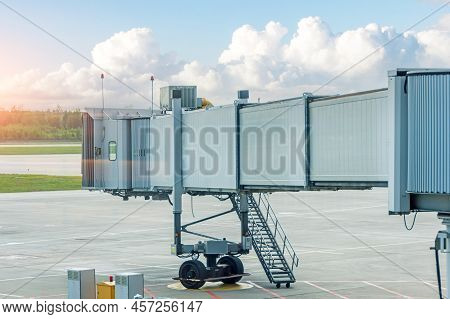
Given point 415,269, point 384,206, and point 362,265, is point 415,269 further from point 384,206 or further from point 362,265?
point 384,206

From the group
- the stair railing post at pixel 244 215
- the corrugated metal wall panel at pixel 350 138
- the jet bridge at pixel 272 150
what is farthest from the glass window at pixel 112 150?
the corrugated metal wall panel at pixel 350 138

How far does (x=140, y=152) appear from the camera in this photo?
51.9 metres

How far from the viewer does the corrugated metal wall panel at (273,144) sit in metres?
38.6

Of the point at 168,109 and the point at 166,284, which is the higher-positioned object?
the point at 168,109

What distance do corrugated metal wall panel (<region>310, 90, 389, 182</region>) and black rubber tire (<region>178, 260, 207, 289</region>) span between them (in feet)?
40.7

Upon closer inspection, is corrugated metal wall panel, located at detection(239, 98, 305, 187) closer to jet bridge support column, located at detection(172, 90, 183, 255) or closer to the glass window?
jet bridge support column, located at detection(172, 90, 183, 255)

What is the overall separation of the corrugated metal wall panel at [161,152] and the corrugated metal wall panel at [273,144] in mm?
6545

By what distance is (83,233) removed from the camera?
269 feet

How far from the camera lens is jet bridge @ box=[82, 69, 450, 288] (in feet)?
100

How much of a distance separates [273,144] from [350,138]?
18.8ft

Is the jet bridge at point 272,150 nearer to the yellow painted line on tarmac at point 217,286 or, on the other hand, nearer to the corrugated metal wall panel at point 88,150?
the corrugated metal wall panel at point 88,150

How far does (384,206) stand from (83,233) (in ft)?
133
